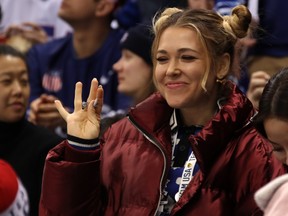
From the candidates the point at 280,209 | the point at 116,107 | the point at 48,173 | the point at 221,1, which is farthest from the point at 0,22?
the point at 280,209

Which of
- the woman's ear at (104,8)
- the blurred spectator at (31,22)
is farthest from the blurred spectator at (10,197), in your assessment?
the blurred spectator at (31,22)

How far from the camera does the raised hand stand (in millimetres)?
3211

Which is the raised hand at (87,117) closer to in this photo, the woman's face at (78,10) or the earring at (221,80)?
the earring at (221,80)

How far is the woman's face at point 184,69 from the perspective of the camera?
128 inches

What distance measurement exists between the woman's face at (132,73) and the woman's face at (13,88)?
56 centimetres

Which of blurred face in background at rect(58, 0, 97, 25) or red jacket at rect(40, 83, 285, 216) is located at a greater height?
red jacket at rect(40, 83, 285, 216)

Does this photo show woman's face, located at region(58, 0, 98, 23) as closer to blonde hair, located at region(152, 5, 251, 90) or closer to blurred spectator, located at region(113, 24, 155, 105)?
blurred spectator, located at region(113, 24, 155, 105)

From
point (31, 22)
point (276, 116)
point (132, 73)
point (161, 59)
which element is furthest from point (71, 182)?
point (31, 22)

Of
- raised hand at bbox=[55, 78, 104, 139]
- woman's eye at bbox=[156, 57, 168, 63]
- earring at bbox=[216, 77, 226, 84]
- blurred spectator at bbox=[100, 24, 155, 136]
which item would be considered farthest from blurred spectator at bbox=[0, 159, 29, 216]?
blurred spectator at bbox=[100, 24, 155, 136]

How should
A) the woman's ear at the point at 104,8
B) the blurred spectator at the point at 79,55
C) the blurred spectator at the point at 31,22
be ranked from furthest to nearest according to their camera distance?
the blurred spectator at the point at 31,22
the woman's ear at the point at 104,8
the blurred spectator at the point at 79,55

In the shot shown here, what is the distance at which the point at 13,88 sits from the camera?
4.61 metres

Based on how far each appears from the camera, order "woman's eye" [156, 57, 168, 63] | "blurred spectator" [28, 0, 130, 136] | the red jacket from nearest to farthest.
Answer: the red jacket → "woman's eye" [156, 57, 168, 63] → "blurred spectator" [28, 0, 130, 136]

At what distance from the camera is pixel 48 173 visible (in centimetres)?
324

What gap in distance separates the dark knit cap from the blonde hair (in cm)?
150
